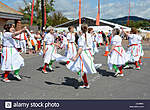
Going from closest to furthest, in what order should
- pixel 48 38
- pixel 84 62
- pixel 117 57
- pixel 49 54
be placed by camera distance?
pixel 84 62, pixel 117 57, pixel 48 38, pixel 49 54

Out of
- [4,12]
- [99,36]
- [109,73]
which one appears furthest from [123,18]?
[109,73]

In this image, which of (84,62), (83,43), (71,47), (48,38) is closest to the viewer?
(83,43)

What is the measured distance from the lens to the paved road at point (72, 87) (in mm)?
5398

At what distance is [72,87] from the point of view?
6.21 meters

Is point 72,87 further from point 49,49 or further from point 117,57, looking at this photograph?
point 49,49

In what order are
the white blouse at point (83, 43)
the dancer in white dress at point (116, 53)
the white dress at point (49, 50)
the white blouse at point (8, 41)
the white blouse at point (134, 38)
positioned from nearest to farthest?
the white blouse at point (83, 43)
the white blouse at point (8, 41)
the dancer in white dress at point (116, 53)
the white dress at point (49, 50)
the white blouse at point (134, 38)

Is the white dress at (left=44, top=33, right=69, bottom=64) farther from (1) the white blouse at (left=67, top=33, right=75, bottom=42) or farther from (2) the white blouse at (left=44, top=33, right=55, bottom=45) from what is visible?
(1) the white blouse at (left=67, top=33, right=75, bottom=42)

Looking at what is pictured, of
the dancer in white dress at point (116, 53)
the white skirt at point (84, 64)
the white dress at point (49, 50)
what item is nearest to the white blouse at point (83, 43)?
the white skirt at point (84, 64)

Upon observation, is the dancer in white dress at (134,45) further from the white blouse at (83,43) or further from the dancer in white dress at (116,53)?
the white blouse at (83,43)

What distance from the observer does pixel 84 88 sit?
6062mm

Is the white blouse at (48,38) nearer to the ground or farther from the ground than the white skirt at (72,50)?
farther from the ground

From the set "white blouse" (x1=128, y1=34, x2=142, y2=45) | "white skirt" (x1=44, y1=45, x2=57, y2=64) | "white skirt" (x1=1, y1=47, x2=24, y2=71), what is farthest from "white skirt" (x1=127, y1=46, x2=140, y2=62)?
"white skirt" (x1=1, y1=47, x2=24, y2=71)

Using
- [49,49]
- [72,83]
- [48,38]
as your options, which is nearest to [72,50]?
[49,49]

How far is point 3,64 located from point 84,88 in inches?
110
